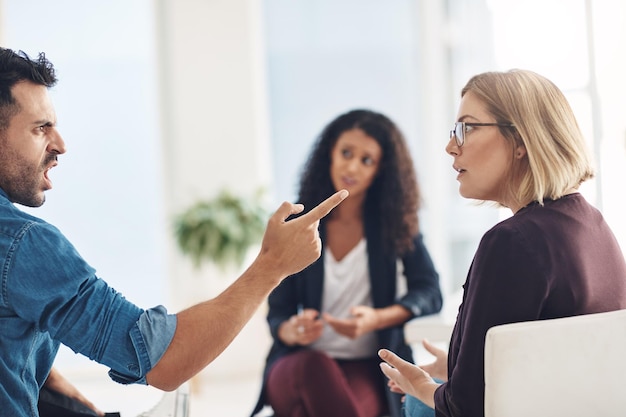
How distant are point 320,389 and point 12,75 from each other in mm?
1315

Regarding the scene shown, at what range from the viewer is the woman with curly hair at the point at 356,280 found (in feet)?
8.06

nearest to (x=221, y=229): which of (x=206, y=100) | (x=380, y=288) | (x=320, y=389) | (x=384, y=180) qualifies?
(x=206, y=100)

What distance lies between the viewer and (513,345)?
1318 millimetres

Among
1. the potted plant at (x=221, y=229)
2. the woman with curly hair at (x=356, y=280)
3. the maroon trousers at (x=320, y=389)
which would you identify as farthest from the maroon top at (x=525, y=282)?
the potted plant at (x=221, y=229)

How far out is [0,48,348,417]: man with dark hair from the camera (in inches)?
55.6

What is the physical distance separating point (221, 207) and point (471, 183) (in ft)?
11.2

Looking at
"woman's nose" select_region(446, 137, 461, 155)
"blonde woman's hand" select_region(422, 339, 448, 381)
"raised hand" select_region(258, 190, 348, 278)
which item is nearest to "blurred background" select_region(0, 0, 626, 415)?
"blonde woman's hand" select_region(422, 339, 448, 381)

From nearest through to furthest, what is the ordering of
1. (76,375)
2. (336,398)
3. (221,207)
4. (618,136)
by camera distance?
(336,398), (618,136), (221,207), (76,375)

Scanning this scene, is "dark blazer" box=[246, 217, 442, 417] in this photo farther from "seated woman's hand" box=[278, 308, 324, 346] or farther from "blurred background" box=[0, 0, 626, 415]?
"blurred background" box=[0, 0, 626, 415]

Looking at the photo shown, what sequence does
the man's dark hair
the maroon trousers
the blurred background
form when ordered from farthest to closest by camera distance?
1. the blurred background
2. the maroon trousers
3. the man's dark hair

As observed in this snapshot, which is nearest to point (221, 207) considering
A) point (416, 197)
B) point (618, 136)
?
point (416, 197)

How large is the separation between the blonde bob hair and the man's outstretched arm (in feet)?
1.34

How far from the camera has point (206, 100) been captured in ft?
18.2

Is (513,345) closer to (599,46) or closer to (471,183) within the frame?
(471,183)
